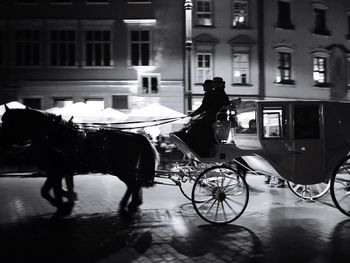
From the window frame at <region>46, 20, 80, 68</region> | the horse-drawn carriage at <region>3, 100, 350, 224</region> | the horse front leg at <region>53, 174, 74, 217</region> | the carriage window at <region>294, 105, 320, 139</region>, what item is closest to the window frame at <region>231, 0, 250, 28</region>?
the window frame at <region>46, 20, 80, 68</region>

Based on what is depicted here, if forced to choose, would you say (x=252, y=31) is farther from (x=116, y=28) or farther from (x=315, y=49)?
(x=116, y=28)

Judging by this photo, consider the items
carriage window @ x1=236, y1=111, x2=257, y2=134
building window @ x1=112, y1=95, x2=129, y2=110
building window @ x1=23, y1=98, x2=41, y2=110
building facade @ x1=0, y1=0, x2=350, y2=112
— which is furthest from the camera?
building window @ x1=112, y1=95, x2=129, y2=110

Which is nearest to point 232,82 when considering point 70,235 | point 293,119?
point 293,119

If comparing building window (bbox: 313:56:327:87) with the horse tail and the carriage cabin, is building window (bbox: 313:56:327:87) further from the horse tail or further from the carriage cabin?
the horse tail

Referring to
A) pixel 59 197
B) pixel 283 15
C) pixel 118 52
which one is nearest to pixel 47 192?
pixel 59 197

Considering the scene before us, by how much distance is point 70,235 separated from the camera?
231 inches

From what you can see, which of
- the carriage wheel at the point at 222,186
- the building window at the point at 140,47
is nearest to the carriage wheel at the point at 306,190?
the carriage wheel at the point at 222,186

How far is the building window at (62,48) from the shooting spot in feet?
76.1

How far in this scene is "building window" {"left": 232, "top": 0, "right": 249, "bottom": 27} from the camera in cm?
2439

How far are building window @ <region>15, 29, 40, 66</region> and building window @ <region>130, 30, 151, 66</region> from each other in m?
5.84

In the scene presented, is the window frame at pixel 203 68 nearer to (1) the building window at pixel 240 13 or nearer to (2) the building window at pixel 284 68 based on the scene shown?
(1) the building window at pixel 240 13

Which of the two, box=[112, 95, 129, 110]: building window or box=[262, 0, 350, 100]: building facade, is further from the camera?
box=[262, 0, 350, 100]: building facade

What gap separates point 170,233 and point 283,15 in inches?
894

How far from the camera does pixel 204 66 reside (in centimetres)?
2388
